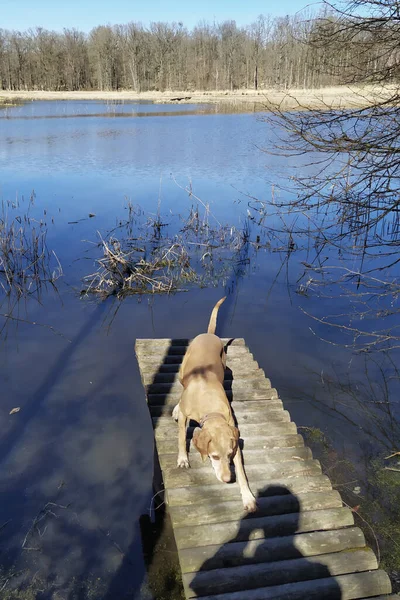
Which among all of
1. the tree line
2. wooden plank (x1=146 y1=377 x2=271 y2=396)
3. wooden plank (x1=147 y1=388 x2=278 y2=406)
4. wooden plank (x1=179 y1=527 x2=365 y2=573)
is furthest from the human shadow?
the tree line

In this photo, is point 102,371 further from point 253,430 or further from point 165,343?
point 253,430

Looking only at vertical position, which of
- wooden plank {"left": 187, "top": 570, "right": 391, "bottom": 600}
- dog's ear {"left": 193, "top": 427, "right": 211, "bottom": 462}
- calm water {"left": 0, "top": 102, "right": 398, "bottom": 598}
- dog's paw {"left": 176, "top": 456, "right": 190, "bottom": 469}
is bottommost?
calm water {"left": 0, "top": 102, "right": 398, "bottom": 598}

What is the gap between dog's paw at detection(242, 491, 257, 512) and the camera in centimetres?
405

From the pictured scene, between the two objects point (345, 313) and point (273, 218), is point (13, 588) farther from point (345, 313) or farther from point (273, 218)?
point (273, 218)

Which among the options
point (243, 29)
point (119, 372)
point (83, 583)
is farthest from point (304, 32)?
point (243, 29)

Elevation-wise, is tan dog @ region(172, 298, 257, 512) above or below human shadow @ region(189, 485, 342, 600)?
above

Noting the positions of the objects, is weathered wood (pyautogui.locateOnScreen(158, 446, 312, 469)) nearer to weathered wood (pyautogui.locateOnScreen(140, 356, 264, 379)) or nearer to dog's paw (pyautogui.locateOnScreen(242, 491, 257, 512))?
dog's paw (pyautogui.locateOnScreen(242, 491, 257, 512))

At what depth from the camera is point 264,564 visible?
3.63m

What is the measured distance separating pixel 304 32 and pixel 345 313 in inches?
218

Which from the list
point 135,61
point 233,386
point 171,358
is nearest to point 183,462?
point 233,386

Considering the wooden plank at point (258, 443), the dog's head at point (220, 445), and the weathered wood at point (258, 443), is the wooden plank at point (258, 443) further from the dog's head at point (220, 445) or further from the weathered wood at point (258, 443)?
the dog's head at point (220, 445)

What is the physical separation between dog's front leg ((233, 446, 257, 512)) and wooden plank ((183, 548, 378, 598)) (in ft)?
1.68

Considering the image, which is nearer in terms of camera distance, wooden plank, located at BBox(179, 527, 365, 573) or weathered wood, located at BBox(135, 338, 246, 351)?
wooden plank, located at BBox(179, 527, 365, 573)

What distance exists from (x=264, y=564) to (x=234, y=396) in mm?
2369
